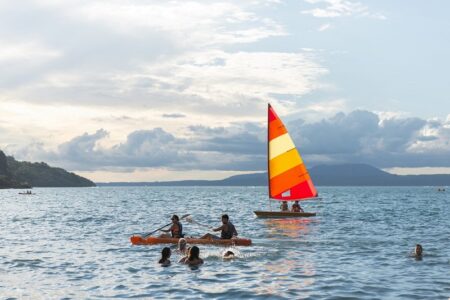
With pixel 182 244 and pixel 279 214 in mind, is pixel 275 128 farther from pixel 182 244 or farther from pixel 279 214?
pixel 182 244

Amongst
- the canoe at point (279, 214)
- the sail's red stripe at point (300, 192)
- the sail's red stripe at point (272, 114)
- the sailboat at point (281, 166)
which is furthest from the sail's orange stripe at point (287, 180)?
the sail's red stripe at point (272, 114)

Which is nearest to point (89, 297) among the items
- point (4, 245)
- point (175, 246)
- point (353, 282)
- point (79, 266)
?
point (79, 266)

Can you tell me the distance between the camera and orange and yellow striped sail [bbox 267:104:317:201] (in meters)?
54.7

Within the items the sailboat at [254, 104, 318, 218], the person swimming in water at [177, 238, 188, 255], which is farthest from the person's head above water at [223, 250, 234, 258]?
the sailboat at [254, 104, 318, 218]

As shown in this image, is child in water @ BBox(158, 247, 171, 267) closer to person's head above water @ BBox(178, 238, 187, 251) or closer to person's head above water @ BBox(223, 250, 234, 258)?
person's head above water @ BBox(178, 238, 187, 251)

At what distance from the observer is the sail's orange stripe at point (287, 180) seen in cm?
5469

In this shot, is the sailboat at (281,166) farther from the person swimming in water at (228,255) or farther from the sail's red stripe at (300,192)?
the person swimming in water at (228,255)

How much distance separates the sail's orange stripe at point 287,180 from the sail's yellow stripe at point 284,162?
1.31 ft

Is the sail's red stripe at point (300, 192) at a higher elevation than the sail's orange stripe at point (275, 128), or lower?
lower

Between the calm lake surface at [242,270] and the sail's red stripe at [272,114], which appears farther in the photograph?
the sail's red stripe at [272,114]

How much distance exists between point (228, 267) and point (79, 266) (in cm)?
717

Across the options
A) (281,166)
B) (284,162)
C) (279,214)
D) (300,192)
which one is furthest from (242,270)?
(300,192)

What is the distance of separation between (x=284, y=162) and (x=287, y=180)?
1.83 meters

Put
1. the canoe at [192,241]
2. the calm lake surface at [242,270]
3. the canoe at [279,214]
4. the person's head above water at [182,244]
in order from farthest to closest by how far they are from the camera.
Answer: the canoe at [279,214] < the canoe at [192,241] < the person's head above water at [182,244] < the calm lake surface at [242,270]
